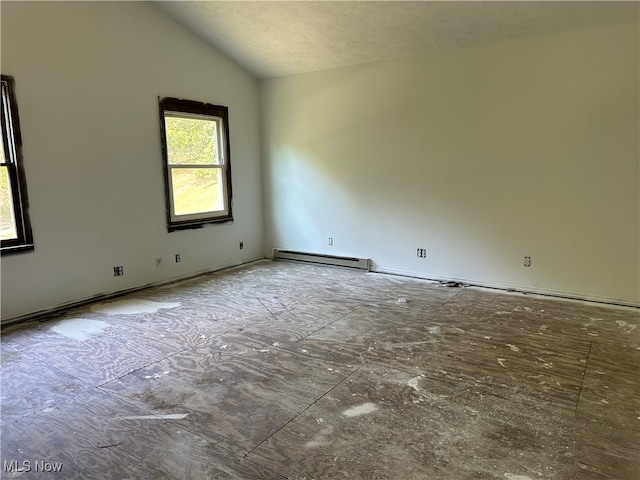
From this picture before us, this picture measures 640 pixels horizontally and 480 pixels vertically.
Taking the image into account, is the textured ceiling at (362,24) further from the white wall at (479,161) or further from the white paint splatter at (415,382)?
the white paint splatter at (415,382)

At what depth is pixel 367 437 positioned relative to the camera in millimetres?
2229

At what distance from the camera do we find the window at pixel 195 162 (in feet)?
17.3

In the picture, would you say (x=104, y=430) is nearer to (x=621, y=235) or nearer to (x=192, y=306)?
(x=192, y=306)

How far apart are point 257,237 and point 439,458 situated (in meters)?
4.91

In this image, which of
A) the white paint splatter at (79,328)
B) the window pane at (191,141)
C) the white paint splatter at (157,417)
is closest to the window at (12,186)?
the white paint splatter at (79,328)

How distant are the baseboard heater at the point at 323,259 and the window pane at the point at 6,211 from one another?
11.0ft

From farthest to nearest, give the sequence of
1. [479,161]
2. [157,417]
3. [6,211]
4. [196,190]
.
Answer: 1. [196,190]
2. [479,161]
3. [6,211]
4. [157,417]

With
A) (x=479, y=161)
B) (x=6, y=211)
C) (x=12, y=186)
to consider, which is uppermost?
(x=479, y=161)

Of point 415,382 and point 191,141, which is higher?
point 191,141

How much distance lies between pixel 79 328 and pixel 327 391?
2415 millimetres

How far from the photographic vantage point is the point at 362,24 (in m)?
4.56

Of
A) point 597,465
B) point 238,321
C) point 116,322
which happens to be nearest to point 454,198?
point 238,321

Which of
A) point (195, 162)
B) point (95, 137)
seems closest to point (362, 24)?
point (195, 162)

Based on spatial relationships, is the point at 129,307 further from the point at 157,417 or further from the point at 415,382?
the point at 415,382
